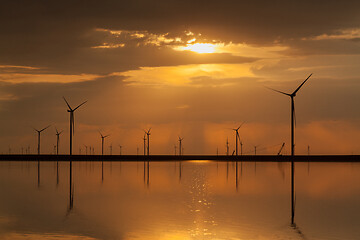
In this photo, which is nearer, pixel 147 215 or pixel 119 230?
pixel 119 230

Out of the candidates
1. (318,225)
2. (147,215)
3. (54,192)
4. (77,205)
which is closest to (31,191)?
(54,192)

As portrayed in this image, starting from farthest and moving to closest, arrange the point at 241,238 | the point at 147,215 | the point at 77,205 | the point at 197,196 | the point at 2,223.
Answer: the point at 197,196
the point at 77,205
the point at 147,215
the point at 2,223
the point at 241,238

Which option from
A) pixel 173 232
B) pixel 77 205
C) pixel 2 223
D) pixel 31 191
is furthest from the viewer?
pixel 31 191

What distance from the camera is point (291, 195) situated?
5234cm

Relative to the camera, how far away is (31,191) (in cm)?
5491

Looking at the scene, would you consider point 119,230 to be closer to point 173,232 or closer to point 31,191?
point 173,232

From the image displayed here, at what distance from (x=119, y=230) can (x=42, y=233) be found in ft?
12.8

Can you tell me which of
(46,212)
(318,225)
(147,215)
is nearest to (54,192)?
(46,212)

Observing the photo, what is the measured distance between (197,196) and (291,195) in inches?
343

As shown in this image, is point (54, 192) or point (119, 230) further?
point (54, 192)

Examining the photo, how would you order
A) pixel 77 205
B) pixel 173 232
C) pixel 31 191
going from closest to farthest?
1. pixel 173 232
2. pixel 77 205
3. pixel 31 191

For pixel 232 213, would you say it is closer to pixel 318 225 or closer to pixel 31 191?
pixel 318 225

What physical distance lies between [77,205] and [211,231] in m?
15.2

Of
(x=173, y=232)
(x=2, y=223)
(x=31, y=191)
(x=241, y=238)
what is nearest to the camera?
(x=241, y=238)
